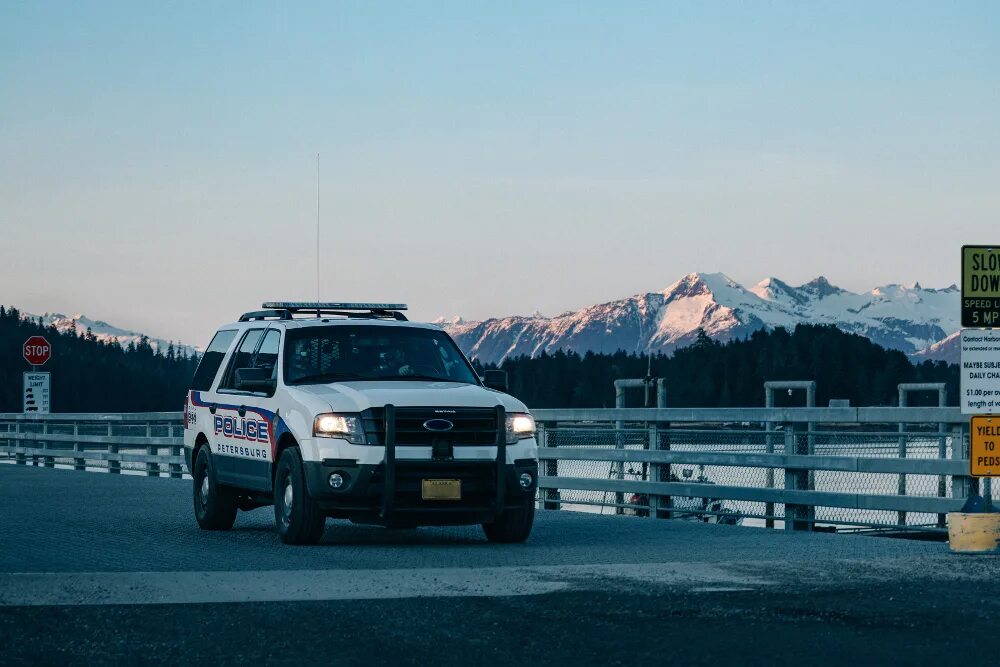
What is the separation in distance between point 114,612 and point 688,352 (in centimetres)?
19267

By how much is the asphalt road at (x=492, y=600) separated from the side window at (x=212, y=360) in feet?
6.01

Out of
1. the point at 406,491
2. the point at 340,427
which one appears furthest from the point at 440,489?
the point at 340,427

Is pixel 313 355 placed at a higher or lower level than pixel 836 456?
higher

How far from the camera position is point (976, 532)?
11.4 m

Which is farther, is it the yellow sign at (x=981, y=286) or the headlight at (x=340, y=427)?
the headlight at (x=340, y=427)

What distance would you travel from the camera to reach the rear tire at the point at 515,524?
1282cm

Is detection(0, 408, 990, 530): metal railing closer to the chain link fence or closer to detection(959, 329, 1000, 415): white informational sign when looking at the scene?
the chain link fence

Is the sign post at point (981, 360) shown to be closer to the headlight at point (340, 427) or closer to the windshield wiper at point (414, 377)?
the windshield wiper at point (414, 377)

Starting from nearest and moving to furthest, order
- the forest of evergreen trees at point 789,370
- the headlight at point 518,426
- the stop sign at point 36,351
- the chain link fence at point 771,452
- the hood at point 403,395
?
1. the hood at point 403,395
2. the headlight at point 518,426
3. the chain link fence at point 771,452
4. the stop sign at point 36,351
5. the forest of evergreen trees at point 789,370

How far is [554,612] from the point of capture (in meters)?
8.17

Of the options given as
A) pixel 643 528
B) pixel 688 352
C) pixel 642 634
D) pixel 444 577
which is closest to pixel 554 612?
pixel 642 634

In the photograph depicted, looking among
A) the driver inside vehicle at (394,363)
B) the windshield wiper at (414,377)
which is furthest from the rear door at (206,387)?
the windshield wiper at (414,377)

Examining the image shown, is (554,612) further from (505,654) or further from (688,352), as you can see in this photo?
(688,352)

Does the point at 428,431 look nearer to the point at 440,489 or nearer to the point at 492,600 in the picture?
the point at 440,489
